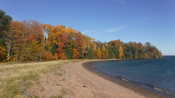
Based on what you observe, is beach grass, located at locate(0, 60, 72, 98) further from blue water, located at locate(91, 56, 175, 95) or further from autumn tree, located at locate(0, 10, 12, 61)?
autumn tree, located at locate(0, 10, 12, 61)

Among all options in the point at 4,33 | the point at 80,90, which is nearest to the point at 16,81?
the point at 80,90

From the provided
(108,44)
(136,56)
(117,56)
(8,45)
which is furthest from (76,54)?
(136,56)

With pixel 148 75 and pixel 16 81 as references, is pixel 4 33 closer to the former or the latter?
pixel 16 81

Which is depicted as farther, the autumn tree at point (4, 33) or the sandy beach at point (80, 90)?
the autumn tree at point (4, 33)

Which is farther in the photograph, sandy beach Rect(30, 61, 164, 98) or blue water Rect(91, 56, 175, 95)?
blue water Rect(91, 56, 175, 95)

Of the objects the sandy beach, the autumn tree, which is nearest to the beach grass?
the sandy beach

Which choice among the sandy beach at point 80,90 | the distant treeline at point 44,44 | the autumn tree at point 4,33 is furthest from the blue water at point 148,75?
the autumn tree at point 4,33

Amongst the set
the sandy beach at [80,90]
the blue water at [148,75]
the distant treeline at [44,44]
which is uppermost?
the distant treeline at [44,44]

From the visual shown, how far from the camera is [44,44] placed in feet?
148

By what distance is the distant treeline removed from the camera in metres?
33.6

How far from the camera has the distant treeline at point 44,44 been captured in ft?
110

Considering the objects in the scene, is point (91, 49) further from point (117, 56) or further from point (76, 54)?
point (117, 56)

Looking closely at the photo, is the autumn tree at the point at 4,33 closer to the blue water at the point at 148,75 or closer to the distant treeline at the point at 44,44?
the distant treeline at the point at 44,44

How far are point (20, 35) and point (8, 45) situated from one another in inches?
172
